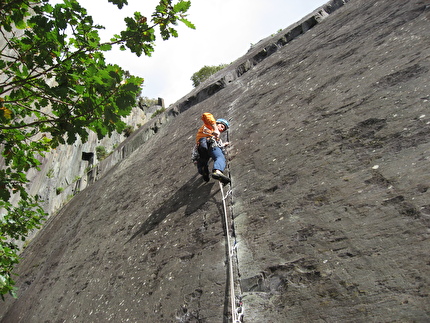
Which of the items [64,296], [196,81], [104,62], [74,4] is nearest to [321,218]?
[104,62]

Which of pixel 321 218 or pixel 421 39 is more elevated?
pixel 421 39

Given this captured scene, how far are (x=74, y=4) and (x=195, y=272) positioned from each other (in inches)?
124

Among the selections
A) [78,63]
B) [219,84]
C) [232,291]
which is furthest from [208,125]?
[219,84]

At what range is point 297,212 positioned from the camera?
3.08 metres

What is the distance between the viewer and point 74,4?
3434 millimetres

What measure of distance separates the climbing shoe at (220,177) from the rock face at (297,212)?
128 millimetres

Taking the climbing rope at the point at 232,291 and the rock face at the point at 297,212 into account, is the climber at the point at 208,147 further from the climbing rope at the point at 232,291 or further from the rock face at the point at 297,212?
the climbing rope at the point at 232,291

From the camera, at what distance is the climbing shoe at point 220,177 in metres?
4.21

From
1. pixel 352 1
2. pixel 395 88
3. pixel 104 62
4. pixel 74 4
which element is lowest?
pixel 395 88

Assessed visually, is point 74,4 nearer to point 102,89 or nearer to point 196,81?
point 102,89

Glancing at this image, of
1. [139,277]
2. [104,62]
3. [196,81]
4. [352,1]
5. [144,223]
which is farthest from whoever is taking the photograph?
[196,81]

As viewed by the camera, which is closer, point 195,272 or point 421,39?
point 195,272

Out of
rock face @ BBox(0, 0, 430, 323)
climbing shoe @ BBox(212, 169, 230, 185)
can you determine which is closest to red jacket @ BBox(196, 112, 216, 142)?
rock face @ BBox(0, 0, 430, 323)

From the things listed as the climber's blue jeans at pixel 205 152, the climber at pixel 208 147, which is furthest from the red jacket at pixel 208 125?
the climber's blue jeans at pixel 205 152
